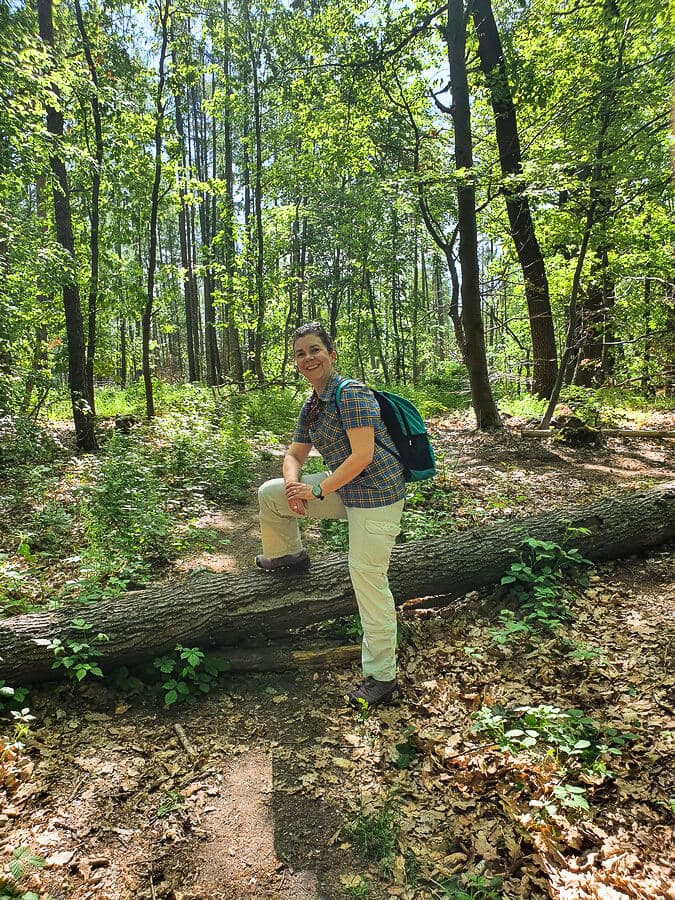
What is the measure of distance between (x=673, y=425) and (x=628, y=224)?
4362 mm

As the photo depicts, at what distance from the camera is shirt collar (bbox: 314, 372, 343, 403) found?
3.20 meters

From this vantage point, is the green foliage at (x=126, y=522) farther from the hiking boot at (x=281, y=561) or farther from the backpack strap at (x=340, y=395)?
the backpack strap at (x=340, y=395)

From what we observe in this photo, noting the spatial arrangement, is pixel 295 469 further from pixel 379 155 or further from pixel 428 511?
pixel 379 155

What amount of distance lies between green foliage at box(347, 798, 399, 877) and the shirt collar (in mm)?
2463

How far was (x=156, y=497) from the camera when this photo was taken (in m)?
6.77

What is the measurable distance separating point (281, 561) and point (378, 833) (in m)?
1.96

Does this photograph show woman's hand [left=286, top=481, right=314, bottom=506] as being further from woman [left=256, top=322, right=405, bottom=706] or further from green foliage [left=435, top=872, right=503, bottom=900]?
green foliage [left=435, top=872, right=503, bottom=900]

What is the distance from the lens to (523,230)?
447 inches

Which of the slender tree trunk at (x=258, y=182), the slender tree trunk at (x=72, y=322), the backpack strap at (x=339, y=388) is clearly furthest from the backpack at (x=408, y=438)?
the slender tree trunk at (x=258, y=182)

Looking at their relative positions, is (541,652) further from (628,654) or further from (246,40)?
(246,40)

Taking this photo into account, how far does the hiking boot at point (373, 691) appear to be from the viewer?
3539 millimetres

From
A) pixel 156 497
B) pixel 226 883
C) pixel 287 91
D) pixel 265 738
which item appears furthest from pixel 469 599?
pixel 287 91

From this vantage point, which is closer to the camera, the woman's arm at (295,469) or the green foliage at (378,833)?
the green foliage at (378,833)

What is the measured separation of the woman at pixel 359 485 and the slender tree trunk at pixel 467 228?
7.13m
